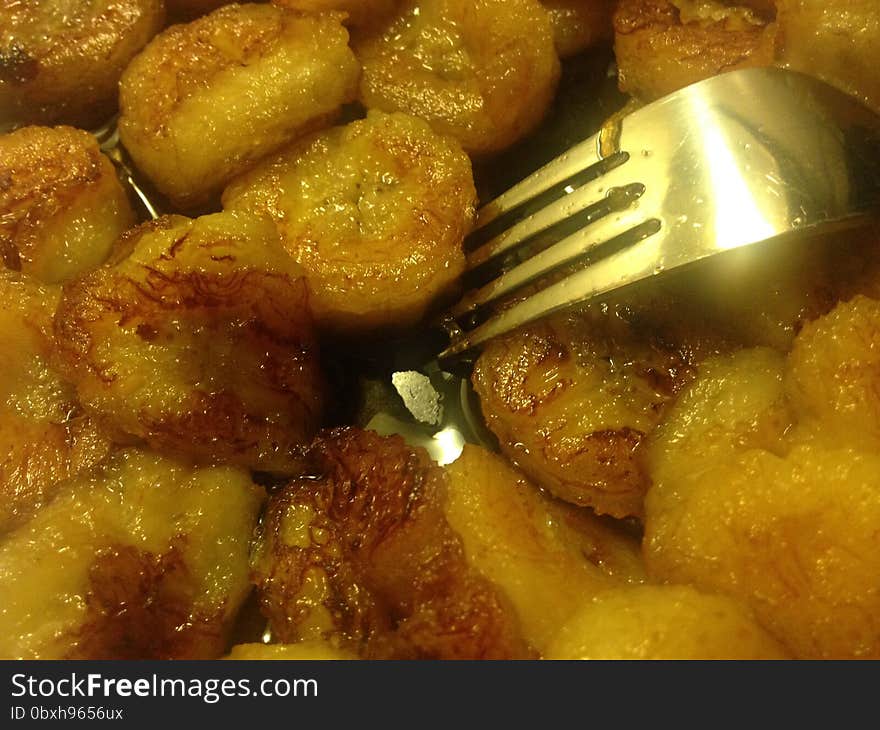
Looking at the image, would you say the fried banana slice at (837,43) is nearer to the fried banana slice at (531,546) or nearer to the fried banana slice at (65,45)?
the fried banana slice at (531,546)

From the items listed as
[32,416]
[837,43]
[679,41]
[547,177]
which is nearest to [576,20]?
[679,41]

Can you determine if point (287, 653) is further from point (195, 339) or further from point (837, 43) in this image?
point (837, 43)

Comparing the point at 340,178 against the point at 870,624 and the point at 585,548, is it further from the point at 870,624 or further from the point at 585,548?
the point at 870,624

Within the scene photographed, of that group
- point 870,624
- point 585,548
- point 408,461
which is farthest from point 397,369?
point 870,624

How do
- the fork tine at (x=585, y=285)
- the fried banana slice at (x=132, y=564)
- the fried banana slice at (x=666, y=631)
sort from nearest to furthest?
the fried banana slice at (x=666, y=631), the fried banana slice at (x=132, y=564), the fork tine at (x=585, y=285)

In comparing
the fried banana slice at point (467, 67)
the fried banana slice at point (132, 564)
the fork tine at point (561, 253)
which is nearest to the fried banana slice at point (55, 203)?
the fried banana slice at point (132, 564)

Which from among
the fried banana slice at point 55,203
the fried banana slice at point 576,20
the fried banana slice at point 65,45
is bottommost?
the fried banana slice at point 576,20

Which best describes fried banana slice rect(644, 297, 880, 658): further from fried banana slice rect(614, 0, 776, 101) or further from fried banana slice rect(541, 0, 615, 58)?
fried banana slice rect(541, 0, 615, 58)
